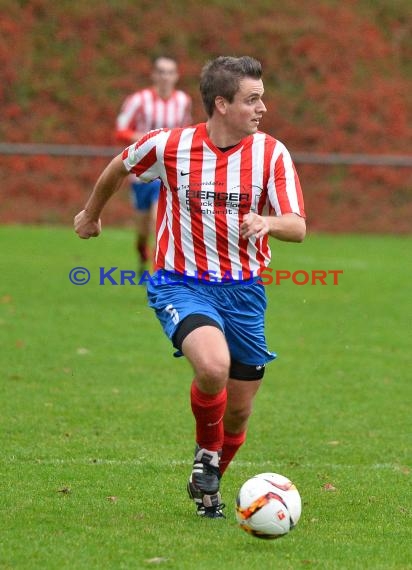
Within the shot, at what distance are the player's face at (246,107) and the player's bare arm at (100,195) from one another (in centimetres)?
60

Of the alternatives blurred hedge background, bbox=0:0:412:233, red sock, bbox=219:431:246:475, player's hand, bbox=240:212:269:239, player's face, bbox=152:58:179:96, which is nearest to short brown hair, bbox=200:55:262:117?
player's hand, bbox=240:212:269:239

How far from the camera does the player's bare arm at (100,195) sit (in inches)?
201

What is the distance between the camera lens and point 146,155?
5.07m

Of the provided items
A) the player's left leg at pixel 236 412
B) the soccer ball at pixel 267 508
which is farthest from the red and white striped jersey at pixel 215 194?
the soccer ball at pixel 267 508

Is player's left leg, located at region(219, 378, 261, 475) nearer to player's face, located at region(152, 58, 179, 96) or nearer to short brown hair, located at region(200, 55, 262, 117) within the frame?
short brown hair, located at region(200, 55, 262, 117)

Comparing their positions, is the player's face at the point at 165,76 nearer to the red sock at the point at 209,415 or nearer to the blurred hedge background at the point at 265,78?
the red sock at the point at 209,415

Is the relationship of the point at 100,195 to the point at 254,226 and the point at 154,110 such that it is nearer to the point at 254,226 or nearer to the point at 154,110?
the point at 254,226

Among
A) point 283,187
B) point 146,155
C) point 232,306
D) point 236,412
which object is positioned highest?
point 146,155

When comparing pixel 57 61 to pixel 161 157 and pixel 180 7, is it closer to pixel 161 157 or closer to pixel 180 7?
pixel 180 7

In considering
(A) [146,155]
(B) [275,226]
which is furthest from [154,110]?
(B) [275,226]

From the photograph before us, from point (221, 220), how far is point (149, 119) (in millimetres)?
7756

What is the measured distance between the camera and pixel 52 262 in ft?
46.4

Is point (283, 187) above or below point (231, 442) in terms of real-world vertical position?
above

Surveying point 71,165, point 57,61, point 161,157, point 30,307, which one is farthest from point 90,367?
point 57,61
